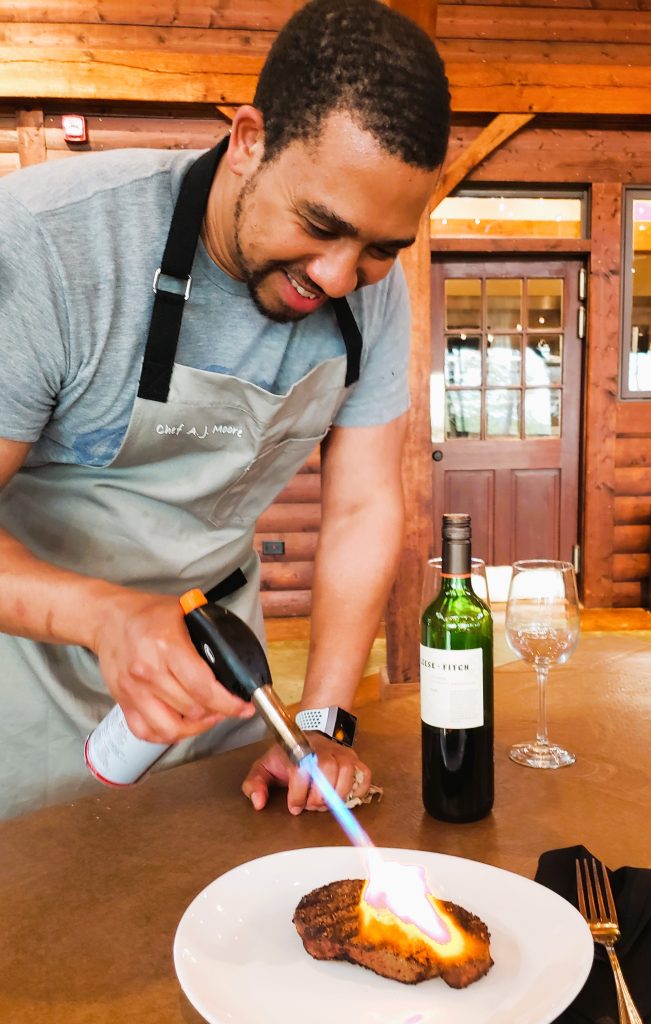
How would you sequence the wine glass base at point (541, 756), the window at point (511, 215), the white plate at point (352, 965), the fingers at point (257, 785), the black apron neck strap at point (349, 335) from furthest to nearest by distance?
1. the window at point (511, 215)
2. the black apron neck strap at point (349, 335)
3. the wine glass base at point (541, 756)
4. the fingers at point (257, 785)
5. the white plate at point (352, 965)

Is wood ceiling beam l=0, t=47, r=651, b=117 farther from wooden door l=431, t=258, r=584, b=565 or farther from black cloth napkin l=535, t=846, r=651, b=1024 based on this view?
black cloth napkin l=535, t=846, r=651, b=1024

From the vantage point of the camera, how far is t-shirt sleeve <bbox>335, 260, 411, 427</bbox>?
1.39 meters

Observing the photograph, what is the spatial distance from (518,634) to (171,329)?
58 centimetres

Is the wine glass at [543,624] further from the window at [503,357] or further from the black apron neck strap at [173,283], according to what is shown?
the window at [503,357]

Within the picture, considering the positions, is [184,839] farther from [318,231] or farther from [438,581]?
[318,231]

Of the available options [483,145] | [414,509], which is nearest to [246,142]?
[414,509]

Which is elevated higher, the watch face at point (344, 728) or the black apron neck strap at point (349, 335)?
the black apron neck strap at point (349, 335)

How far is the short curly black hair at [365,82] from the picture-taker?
912 mm

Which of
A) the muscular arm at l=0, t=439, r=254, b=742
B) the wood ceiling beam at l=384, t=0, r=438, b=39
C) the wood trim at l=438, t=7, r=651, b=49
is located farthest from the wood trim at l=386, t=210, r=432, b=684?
the muscular arm at l=0, t=439, r=254, b=742

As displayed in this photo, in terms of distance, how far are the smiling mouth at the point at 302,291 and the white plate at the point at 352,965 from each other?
66 cm

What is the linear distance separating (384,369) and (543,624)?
0.52 metres

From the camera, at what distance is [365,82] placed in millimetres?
913

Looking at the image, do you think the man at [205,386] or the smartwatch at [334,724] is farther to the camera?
the smartwatch at [334,724]

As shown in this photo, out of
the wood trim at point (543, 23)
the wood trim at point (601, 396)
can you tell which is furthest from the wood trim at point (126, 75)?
the wood trim at point (601, 396)
